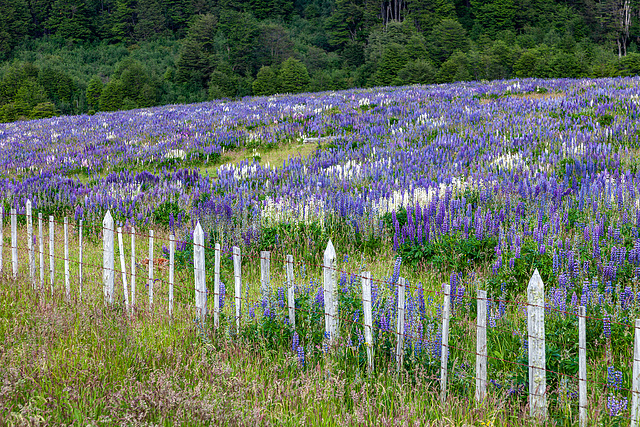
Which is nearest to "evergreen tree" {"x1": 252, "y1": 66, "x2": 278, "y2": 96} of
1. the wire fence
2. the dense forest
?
the dense forest

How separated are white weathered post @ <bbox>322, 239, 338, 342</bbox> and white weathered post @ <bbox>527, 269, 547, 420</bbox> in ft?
5.15

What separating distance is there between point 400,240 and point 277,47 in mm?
80283

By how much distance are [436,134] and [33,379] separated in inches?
507

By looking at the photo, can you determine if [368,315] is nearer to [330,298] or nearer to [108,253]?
[330,298]

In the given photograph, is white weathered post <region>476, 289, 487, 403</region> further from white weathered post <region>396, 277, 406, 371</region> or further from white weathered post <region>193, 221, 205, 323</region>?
white weathered post <region>193, 221, 205, 323</region>

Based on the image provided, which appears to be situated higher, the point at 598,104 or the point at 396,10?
the point at 396,10

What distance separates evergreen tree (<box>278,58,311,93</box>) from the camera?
62612 millimetres

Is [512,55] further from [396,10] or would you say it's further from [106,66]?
[106,66]

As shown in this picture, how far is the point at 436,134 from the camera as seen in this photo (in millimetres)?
14914

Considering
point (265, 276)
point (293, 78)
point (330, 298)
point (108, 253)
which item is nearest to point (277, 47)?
point (293, 78)

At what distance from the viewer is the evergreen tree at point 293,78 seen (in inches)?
2465

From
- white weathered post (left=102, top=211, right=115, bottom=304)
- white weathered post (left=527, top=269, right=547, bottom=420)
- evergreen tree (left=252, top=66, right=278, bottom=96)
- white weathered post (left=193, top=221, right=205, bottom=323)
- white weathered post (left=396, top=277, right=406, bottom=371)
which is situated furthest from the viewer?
evergreen tree (left=252, top=66, right=278, bottom=96)

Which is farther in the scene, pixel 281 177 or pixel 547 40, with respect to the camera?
pixel 547 40

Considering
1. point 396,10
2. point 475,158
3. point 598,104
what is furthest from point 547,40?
point 475,158
